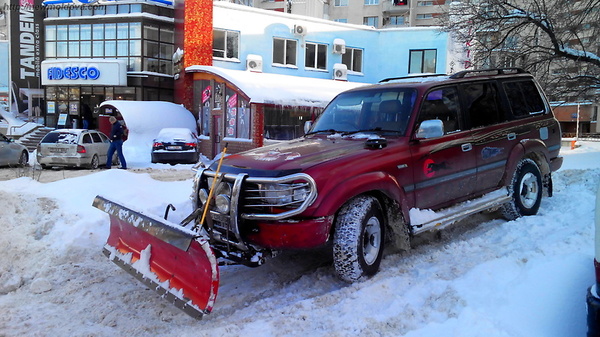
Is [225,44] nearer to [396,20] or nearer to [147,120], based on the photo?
[147,120]

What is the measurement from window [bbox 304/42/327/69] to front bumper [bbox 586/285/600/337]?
25.4 metres

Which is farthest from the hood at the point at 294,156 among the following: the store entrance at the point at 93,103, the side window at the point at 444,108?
the store entrance at the point at 93,103

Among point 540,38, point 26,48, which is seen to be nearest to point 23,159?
point 540,38

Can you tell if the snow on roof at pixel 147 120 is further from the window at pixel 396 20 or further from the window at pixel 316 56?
the window at pixel 396 20

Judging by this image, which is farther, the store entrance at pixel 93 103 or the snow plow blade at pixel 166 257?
the store entrance at pixel 93 103

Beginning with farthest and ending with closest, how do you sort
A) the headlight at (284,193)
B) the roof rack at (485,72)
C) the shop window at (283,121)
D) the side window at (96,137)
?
the shop window at (283,121) → the side window at (96,137) → the roof rack at (485,72) → the headlight at (284,193)

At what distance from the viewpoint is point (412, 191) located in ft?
16.1

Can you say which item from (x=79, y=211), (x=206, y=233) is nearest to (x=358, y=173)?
(x=206, y=233)

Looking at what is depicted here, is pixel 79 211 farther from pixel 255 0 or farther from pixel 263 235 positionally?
pixel 255 0

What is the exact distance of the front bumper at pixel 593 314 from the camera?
2520 millimetres

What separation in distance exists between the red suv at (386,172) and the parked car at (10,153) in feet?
44.2

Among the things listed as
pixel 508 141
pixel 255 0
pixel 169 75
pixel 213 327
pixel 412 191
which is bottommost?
pixel 213 327

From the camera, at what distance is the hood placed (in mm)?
4242

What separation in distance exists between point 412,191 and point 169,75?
2933cm
